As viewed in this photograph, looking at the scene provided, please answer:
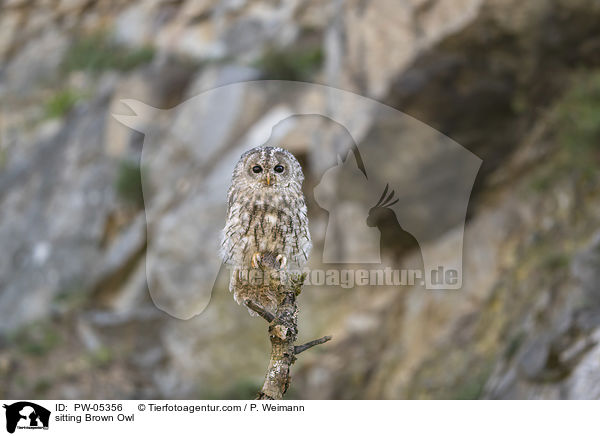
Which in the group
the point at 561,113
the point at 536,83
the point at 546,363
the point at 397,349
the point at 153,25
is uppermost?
the point at 153,25

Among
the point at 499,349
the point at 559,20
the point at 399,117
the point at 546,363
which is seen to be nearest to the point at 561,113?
the point at 559,20

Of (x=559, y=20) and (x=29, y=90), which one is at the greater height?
(x=29, y=90)

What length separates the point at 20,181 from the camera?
993 cm

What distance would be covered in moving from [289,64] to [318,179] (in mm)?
2139

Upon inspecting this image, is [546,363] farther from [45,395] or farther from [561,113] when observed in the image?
[45,395]

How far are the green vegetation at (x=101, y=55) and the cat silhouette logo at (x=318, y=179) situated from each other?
81.2 inches

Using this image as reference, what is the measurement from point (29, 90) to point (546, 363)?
10395mm

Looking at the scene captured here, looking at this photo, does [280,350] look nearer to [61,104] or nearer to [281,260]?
[281,260]

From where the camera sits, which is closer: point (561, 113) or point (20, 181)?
point (561, 113)

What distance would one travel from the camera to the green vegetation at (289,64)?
807 centimetres
